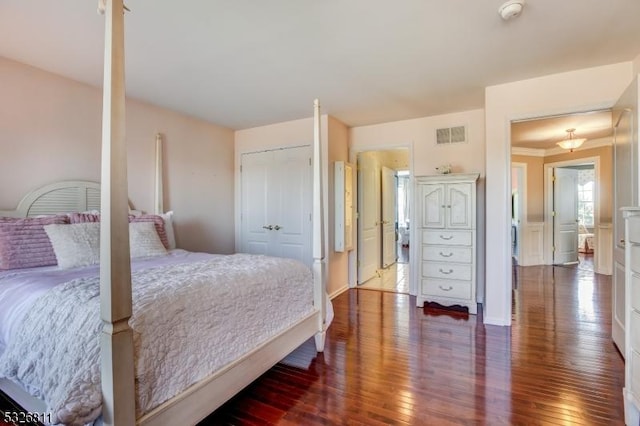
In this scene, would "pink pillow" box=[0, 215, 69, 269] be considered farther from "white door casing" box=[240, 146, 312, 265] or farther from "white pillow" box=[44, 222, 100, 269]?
"white door casing" box=[240, 146, 312, 265]

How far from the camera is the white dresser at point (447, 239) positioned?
3.58m

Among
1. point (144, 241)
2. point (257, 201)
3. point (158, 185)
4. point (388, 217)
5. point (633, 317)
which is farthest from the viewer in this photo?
point (388, 217)

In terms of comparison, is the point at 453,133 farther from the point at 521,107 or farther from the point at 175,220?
the point at 175,220

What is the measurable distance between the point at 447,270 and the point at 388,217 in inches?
94.8

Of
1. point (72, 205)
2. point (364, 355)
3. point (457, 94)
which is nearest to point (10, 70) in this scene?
point (72, 205)

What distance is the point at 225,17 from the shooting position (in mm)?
2035

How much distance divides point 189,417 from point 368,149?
3.97 meters

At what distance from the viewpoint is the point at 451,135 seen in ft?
13.4

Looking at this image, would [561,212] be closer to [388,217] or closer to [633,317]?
[388,217]

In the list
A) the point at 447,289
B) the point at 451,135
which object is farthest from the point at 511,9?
the point at 447,289

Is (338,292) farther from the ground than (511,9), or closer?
closer

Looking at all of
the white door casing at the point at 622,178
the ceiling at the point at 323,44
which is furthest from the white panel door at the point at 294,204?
the white door casing at the point at 622,178

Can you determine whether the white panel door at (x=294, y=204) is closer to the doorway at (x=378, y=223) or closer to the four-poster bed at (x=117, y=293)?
the doorway at (x=378, y=223)

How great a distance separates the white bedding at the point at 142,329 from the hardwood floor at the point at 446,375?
471 mm
